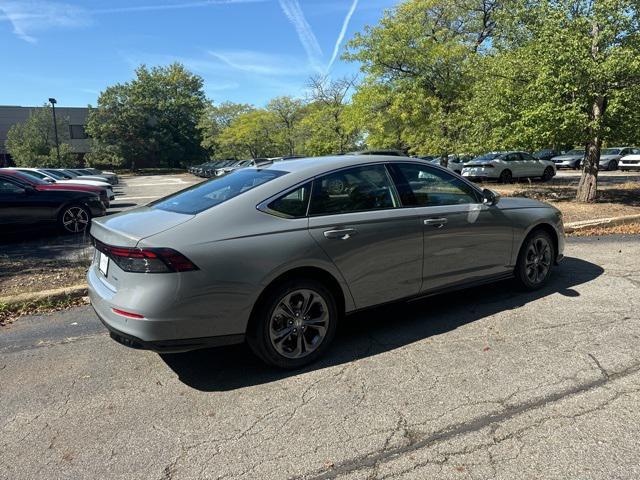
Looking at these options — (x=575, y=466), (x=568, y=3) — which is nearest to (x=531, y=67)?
(x=568, y=3)

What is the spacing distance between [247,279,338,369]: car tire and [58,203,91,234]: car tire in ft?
24.8

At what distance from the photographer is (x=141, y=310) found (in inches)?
126

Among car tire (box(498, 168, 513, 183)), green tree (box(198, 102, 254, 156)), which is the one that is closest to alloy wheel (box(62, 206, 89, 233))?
car tire (box(498, 168, 513, 183))

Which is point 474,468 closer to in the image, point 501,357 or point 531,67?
point 501,357

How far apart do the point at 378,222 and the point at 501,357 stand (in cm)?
145

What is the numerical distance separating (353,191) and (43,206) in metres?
7.85

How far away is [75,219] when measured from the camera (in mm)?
9977

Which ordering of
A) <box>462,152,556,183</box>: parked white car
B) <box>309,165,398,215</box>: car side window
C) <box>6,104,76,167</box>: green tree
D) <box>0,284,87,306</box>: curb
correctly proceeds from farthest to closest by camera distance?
<box>6,104,76,167</box>: green tree → <box>462,152,556,183</box>: parked white car → <box>0,284,87,306</box>: curb → <box>309,165,398,215</box>: car side window

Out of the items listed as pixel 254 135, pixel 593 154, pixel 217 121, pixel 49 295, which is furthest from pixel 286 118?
pixel 49 295

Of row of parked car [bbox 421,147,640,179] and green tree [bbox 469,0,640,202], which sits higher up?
green tree [bbox 469,0,640,202]

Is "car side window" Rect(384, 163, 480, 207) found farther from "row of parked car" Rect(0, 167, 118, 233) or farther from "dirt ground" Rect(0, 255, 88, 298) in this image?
"row of parked car" Rect(0, 167, 118, 233)

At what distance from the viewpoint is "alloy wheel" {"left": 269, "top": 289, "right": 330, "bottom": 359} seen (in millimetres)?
3627

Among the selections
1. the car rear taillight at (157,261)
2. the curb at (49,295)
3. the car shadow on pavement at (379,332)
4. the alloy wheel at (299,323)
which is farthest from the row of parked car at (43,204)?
the alloy wheel at (299,323)

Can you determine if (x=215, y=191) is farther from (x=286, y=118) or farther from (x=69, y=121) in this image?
(x=69, y=121)
